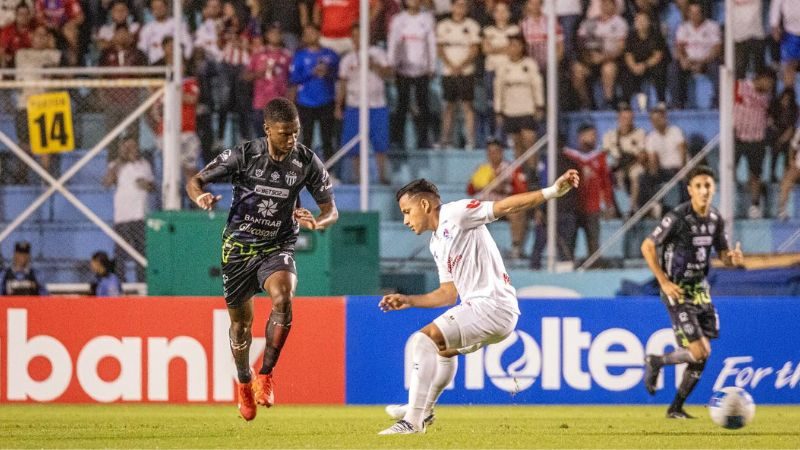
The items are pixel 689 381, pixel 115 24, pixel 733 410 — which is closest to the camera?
pixel 733 410

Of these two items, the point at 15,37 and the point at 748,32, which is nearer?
the point at 748,32

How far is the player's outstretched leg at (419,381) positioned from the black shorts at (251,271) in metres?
1.67

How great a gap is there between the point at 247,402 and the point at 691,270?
4.18 m

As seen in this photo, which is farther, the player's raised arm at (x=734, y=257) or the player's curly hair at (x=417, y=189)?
the player's raised arm at (x=734, y=257)

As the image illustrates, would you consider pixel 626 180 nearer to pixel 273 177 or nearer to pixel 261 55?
pixel 261 55

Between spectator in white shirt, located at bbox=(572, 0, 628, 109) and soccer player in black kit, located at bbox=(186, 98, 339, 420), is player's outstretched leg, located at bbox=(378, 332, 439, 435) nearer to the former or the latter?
soccer player in black kit, located at bbox=(186, 98, 339, 420)

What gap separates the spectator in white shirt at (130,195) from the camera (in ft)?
59.9

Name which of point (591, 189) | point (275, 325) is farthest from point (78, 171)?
point (275, 325)

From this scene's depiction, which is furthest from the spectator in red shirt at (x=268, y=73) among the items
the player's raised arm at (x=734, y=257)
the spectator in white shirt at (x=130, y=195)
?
the player's raised arm at (x=734, y=257)

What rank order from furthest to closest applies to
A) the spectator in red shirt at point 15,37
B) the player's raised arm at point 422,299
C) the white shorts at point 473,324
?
the spectator in red shirt at point 15,37, the white shorts at point 473,324, the player's raised arm at point 422,299

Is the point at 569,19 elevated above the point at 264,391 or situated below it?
above

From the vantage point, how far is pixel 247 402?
458 inches

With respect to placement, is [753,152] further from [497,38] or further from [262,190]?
[262,190]

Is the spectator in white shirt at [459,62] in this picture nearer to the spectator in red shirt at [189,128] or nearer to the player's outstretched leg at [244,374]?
the spectator in red shirt at [189,128]
